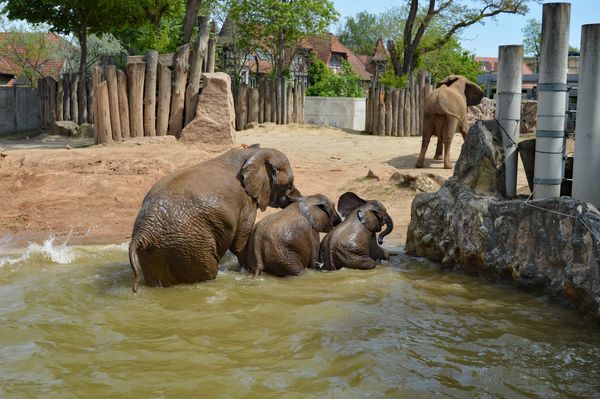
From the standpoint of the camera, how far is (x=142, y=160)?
12.7 m

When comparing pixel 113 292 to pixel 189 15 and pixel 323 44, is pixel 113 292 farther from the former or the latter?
pixel 323 44

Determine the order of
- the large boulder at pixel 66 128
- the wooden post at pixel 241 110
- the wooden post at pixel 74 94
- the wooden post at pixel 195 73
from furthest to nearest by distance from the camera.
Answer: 1. the wooden post at pixel 74 94
2. the wooden post at pixel 241 110
3. the large boulder at pixel 66 128
4. the wooden post at pixel 195 73

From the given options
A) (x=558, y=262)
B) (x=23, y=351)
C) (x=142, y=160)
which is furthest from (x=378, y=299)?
(x=142, y=160)

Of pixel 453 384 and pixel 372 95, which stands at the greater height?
pixel 372 95

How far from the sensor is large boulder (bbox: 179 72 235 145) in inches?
579

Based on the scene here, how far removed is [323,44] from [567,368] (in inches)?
2170

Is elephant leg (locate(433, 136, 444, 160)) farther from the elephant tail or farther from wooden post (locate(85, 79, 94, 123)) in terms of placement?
wooden post (locate(85, 79, 94, 123))

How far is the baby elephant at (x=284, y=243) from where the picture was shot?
718cm

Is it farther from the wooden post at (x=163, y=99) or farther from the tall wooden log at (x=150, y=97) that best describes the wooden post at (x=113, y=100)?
the wooden post at (x=163, y=99)

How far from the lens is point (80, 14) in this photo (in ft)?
76.8

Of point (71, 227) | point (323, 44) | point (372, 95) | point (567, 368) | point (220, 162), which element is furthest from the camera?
point (323, 44)

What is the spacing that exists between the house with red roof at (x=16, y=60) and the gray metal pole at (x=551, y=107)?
136 feet

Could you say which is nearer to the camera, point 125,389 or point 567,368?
point 125,389

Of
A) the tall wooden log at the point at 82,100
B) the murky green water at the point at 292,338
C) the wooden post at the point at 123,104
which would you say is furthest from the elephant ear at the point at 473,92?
the tall wooden log at the point at 82,100
